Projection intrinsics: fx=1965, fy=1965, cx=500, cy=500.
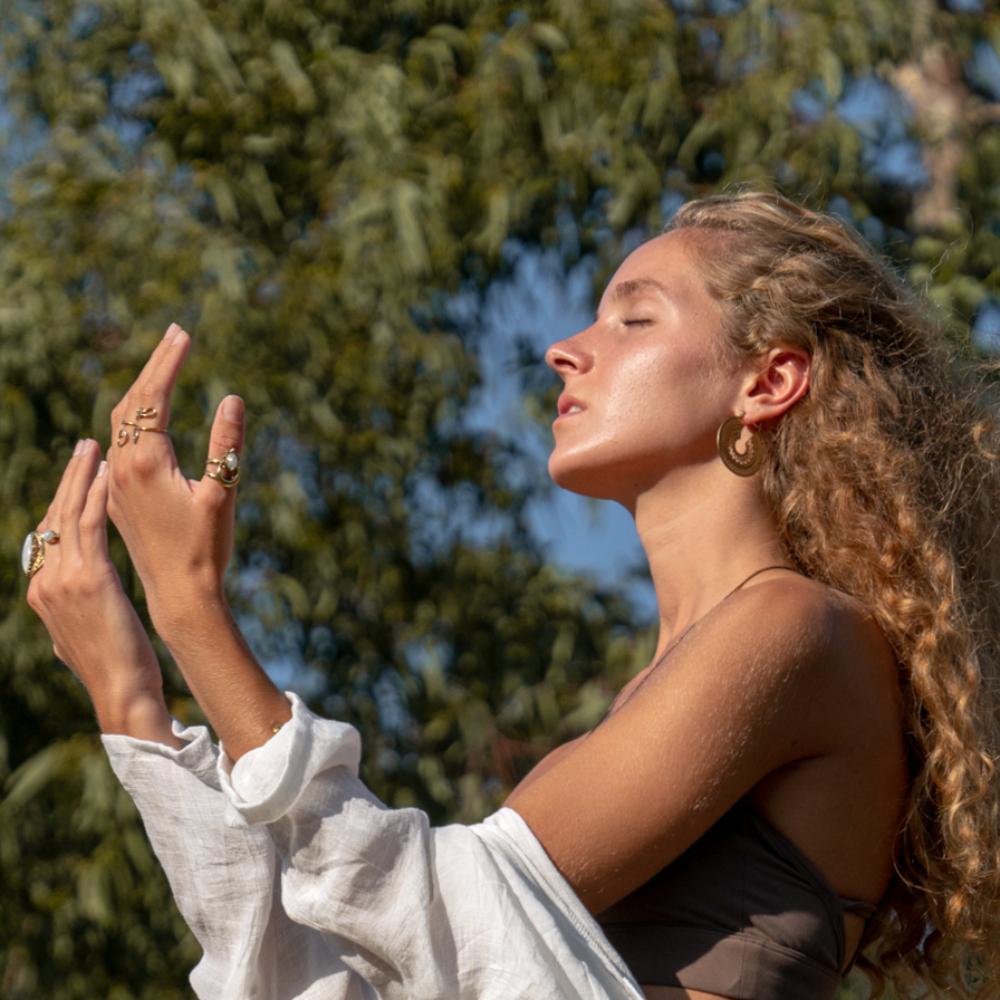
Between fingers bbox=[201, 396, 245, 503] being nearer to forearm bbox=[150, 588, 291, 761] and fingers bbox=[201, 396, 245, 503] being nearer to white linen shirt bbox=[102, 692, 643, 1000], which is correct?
forearm bbox=[150, 588, 291, 761]

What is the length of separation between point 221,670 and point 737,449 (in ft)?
1.96

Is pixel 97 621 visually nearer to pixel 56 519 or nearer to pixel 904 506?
pixel 56 519

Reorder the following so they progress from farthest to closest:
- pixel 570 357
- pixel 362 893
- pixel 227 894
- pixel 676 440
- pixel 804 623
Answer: pixel 570 357
pixel 676 440
pixel 804 623
pixel 227 894
pixel 362 893

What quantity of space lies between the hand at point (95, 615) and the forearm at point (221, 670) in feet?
0.36

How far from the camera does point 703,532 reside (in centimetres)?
187

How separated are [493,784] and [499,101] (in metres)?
1.30

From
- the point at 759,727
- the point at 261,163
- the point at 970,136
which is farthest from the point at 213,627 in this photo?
the point at 970,136

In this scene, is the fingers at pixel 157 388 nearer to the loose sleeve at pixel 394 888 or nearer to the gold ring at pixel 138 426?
the gold ring at pixel 138 426

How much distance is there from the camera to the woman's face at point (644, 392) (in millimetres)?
1866

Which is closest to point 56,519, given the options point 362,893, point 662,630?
point 362,893

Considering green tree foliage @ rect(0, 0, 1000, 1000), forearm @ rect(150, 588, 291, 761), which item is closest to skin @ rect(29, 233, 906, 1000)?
forearm @ rect(150, 588, 291, 761)

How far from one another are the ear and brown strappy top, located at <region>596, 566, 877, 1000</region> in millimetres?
420

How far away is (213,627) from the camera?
60.9 inches

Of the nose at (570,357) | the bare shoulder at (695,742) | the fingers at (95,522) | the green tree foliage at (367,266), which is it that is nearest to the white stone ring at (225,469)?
the fingers at (95,522)
